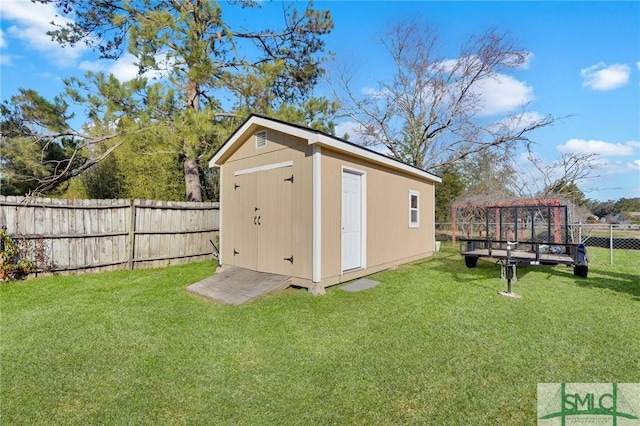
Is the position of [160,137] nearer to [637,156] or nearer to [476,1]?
[476,1]

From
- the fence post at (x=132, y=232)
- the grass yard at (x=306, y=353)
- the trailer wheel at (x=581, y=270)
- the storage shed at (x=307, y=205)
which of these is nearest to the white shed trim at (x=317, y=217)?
the storage shed at (x=307, y=205)

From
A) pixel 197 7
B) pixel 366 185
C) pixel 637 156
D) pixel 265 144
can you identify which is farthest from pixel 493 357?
pixel 637 156

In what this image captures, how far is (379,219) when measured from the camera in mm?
6746

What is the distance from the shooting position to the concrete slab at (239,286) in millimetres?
4715

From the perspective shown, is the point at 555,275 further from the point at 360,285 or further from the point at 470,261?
the point at 360,285

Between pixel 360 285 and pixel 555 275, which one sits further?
pixel 555 275

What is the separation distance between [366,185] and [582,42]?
7178 millimetres

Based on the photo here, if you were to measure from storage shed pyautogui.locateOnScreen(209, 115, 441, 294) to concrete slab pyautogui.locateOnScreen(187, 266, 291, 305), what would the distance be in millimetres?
210

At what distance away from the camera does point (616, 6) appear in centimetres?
647

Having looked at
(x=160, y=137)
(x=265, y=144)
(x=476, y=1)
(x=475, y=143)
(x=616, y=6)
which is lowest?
(x=265, y=144)

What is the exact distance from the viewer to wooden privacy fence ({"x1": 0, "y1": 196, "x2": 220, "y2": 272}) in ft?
18.7

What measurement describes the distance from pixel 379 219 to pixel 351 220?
1088mm

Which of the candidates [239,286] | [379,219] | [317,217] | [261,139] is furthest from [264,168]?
[379,219]

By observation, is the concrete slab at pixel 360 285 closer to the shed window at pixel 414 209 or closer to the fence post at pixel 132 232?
the shed window at pixel 414 209
